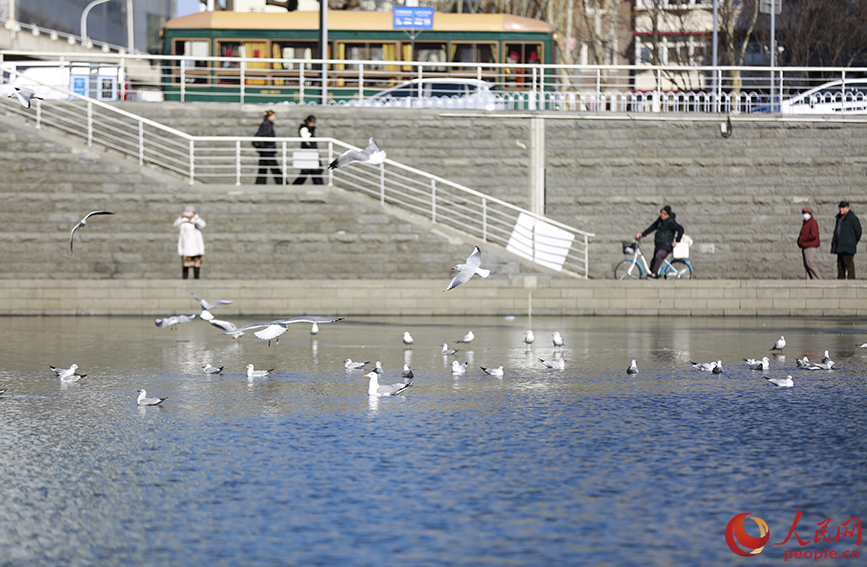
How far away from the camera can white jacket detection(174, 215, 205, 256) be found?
2102 cm

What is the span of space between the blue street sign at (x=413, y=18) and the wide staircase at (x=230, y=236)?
7859 millimetres

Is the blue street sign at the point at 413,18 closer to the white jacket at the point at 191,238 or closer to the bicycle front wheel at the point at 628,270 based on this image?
the bicycle front wheel at the point at 628,270

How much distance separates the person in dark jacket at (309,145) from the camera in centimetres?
2374

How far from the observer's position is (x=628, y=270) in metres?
24.4

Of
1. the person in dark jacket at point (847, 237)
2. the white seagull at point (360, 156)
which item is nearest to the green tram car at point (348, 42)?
the person in dark jacket at point (847, 237)

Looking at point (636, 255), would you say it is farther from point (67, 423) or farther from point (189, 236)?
point (67, 423)

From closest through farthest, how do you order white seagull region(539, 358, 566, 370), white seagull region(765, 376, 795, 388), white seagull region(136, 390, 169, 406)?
white seagull region(136, 390, 169, 406) → white seagull region(765, 376, 795, 388) → white seagull region(539, 358, 566, 370)

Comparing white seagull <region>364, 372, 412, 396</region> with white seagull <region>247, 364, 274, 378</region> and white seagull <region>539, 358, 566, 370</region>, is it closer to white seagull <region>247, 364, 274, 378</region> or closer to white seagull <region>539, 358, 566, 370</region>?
white seagull <region>247, 364, 274, 378</region>

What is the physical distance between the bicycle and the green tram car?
7875 mm

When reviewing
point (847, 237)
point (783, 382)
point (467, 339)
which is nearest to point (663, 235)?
point (847, 237)

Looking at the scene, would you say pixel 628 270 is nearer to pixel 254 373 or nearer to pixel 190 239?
pixel 190 239

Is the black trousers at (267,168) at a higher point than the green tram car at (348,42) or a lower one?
lower

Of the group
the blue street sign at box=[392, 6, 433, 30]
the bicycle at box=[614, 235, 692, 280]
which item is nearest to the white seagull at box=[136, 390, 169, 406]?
the bicycle at box=[614, 235, 692, 280]

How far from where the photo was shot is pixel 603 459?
7031 millimetres
